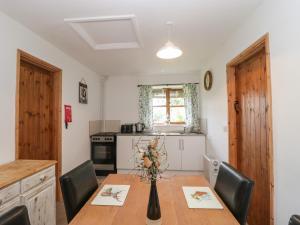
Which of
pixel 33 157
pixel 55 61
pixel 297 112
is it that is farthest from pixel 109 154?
pixel 297 112

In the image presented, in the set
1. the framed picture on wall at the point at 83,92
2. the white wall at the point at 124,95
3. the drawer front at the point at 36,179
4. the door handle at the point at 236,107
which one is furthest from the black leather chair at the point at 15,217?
the white wall at the point at 124,95

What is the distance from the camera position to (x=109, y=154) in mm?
4000

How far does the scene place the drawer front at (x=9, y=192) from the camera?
51.1 inches

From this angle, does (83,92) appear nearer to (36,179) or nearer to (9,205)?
(36,179)

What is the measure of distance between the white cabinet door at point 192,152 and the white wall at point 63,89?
82.2 inches

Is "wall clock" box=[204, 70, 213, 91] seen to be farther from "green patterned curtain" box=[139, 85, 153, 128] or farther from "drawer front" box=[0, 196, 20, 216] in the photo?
"drawer front" box=[0, 196, 20, 216]

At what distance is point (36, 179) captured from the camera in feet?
5.44

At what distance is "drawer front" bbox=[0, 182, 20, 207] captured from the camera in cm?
130

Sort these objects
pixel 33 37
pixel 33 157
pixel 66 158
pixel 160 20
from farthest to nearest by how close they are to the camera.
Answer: pixel 66 158, pixel 33 157, pixel 33 37, pixel 160 20

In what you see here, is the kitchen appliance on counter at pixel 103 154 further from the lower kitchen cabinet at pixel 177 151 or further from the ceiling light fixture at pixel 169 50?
the ceiling light fixture at pixel 169 50

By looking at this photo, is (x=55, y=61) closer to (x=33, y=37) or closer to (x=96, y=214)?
(x=33, y=37)

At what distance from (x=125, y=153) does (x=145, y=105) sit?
4.20 feet

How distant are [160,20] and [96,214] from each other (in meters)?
1.89

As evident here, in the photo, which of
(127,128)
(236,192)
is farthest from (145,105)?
(236,192)
